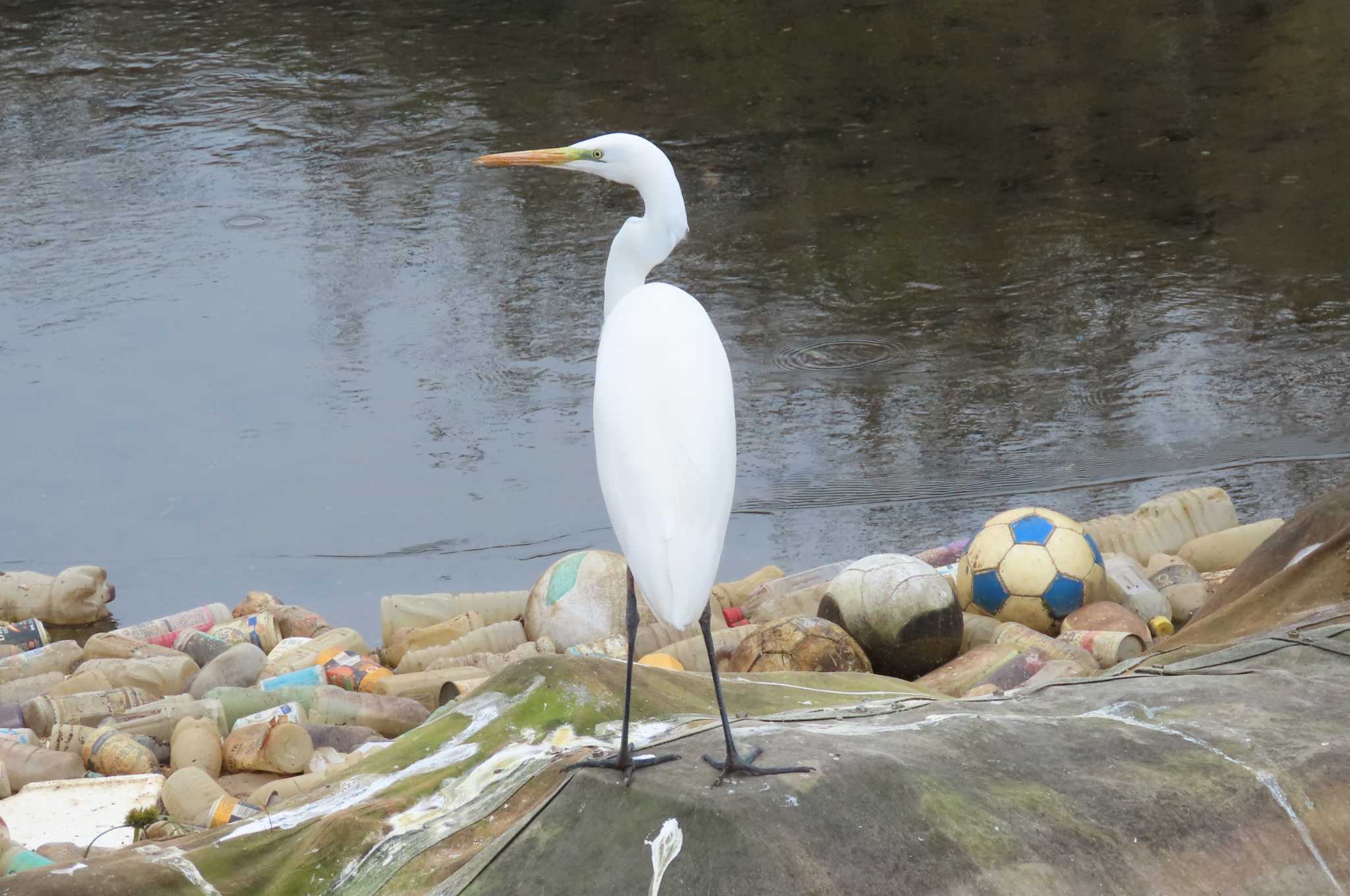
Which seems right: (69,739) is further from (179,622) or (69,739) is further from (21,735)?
(179,622)

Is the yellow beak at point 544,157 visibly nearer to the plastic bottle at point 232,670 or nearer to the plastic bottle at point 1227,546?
the plastic bottle at point 232,670

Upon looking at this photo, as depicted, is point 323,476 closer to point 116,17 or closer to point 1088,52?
point 1088,52

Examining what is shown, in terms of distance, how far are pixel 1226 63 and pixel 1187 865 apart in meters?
9.27

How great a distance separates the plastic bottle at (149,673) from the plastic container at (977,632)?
2604 mm

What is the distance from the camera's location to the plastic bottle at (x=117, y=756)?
4.17 meters

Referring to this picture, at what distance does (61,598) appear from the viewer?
17.6 ft

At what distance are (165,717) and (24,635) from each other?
1.07 meters

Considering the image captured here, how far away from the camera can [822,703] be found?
3.67 metres

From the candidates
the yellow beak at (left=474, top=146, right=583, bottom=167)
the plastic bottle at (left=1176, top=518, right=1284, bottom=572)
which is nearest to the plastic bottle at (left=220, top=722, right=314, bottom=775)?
the yellow beak at (left=474, top=146, right=583, bottom=167)

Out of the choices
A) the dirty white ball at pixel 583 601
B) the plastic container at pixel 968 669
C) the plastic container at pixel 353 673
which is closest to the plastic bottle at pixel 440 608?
the dirty white ball at pixel 583 601

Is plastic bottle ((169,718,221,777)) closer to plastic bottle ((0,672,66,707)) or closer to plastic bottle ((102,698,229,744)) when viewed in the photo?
plastic bottle ((102,698,229,744))

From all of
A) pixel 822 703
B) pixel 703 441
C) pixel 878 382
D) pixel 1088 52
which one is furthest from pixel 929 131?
pixel 703 441

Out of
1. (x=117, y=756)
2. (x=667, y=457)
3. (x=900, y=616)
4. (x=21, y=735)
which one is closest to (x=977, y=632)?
(x=900, y=616)

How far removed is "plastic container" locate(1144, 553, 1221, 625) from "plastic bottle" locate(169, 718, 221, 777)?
3.13 meters
